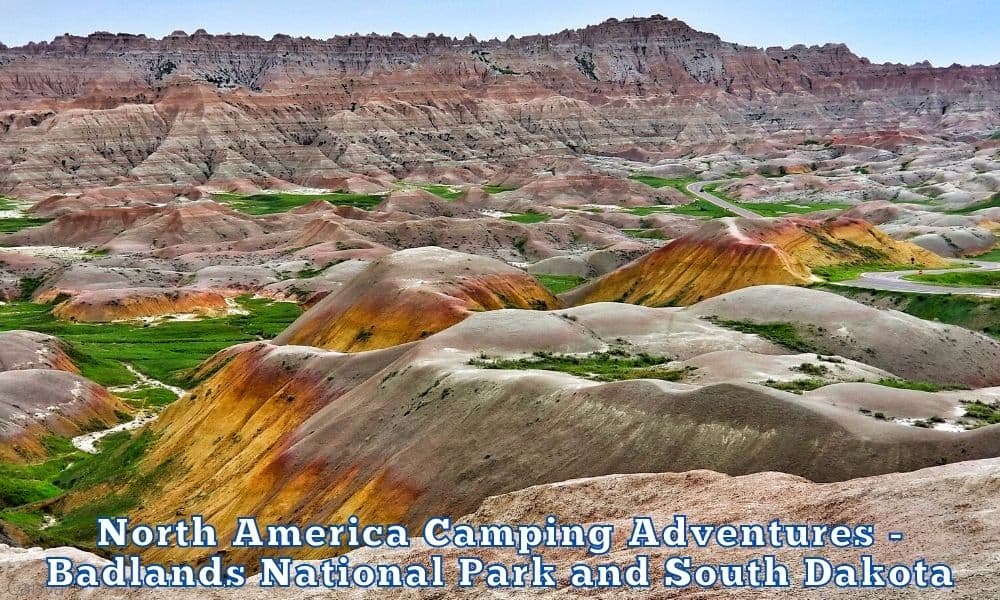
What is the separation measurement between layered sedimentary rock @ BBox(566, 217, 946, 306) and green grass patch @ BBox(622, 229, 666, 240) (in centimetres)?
4686

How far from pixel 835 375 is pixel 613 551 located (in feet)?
71.3

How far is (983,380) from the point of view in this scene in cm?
4728

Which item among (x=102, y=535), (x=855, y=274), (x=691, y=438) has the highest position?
(x=855, y=274)

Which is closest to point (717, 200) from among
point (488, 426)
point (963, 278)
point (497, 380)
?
point (963, 278)

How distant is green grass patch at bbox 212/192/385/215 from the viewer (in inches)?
6457

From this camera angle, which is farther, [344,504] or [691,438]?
[344,504]

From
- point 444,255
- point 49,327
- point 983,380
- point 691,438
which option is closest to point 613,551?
point 691,438

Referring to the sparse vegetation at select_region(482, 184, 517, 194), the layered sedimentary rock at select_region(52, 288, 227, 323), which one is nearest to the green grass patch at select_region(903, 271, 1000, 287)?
the layered sedimentary rock at select_region(52, 288, 227, 323)

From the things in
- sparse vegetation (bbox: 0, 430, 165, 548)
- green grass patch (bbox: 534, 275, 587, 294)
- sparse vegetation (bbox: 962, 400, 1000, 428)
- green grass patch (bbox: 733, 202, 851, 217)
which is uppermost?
green grass patch (bbox: 733, 202, 851, 217)

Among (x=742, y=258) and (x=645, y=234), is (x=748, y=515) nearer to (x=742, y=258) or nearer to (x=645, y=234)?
(x=742, y=258)

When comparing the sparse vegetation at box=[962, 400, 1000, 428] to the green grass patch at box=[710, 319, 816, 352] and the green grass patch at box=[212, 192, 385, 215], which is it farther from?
the green grass patch at box=[212, 192, 385, 215]

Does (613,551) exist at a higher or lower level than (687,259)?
lower

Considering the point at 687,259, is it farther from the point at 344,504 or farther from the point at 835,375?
the point at 344,504

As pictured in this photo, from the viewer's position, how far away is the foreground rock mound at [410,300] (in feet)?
180
